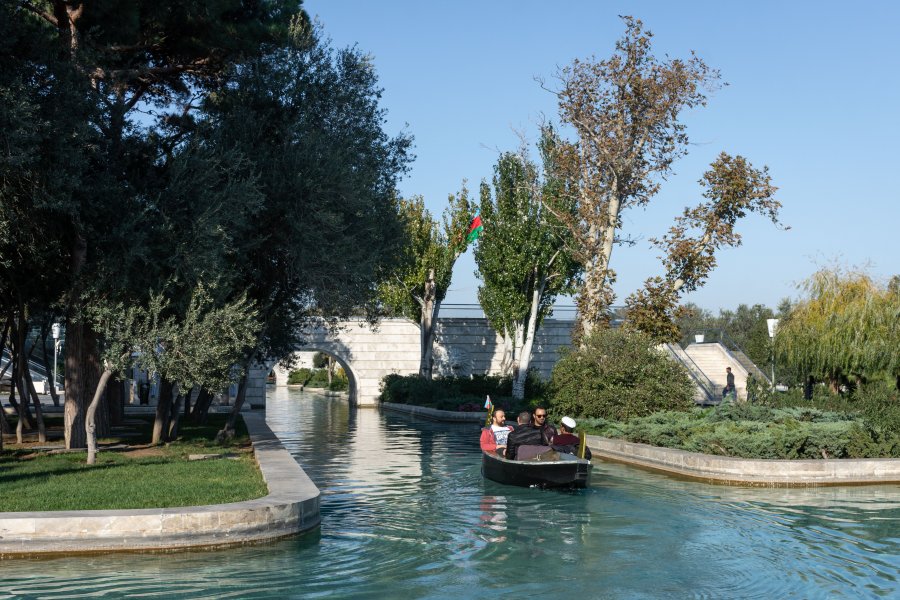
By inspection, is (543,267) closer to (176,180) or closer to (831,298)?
(831,298)

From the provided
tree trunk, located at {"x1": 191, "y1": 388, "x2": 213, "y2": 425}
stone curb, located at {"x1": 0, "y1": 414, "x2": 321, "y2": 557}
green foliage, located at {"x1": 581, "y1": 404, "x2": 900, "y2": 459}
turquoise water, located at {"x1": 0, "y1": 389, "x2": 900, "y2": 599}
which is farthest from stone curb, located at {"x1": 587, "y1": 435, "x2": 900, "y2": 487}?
tree trunk, located at {"x1": 191, "y1": 388, "x2": 213, "y2": 425}

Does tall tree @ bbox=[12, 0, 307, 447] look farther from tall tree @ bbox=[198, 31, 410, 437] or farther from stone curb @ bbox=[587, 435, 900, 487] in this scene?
stone curb @ bbox=[587, 435, 900, 487]

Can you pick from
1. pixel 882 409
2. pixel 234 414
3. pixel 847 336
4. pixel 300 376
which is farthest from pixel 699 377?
pixel 300 376

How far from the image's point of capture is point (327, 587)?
36.0ft

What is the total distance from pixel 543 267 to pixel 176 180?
30097 millimetres

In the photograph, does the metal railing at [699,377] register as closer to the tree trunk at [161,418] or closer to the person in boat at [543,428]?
the person in boat at [543,428]

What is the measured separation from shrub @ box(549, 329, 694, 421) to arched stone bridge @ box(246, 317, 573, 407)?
2737 centimetres

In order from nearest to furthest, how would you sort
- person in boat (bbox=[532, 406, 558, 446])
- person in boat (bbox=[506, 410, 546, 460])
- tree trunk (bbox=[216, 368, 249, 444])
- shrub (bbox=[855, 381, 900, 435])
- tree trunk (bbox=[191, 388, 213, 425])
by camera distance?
1. person in boat (bbox=[506, 410, 546, 460])
2. person in boat (bbox=[532, 406, 558, 446])
3. shrub (bbox=[855, 381, 900, 435])
4. tree trunk (bbox=[216, 368, 249, 444])
5. tree trunk (bbox=[191, 388, 213, 425])

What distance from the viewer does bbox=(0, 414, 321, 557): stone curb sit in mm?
12016

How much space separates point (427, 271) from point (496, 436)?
3314 centimetres

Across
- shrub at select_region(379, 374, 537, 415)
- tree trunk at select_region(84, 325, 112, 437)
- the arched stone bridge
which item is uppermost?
the arched stone bridge

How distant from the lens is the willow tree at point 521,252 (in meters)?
45.9

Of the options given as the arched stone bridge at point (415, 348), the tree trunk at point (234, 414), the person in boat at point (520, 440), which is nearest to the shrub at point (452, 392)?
the arched stone bridge at point (415, 348)

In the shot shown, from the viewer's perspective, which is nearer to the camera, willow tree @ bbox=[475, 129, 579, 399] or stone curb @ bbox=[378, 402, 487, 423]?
A: stone curb @ bbox=[378, 402, 487, 423]
